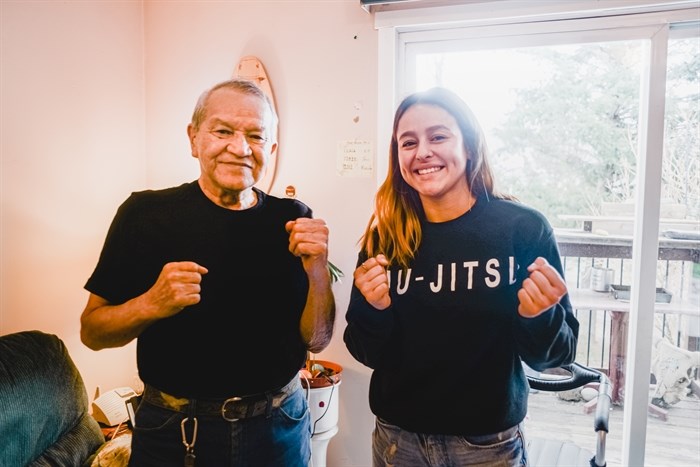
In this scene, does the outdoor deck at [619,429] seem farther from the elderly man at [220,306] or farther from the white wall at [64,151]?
the white wall at [64,151]

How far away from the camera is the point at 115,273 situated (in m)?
1.18

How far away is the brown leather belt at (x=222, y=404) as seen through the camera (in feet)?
3.78

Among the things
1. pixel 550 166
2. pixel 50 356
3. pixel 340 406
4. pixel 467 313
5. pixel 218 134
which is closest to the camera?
pixel 467 313

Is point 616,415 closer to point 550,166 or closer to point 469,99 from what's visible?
point 550,166

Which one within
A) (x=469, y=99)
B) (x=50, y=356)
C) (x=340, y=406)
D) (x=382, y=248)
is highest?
(x=469, y=99)

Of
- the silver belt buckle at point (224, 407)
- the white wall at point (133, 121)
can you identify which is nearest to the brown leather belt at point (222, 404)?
the silver belt buckle at point (224, 407)

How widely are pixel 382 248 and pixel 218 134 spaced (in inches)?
18.9

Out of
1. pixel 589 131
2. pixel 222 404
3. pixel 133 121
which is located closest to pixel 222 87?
pixel 222 404

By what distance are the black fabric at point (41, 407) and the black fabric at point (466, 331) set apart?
3.41 ft

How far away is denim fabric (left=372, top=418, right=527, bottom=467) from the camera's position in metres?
1.09

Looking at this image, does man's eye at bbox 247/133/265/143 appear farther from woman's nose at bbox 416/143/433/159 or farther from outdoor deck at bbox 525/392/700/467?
outdoor deck at bbox 525/392/700/467

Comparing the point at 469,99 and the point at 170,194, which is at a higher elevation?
the point at 469,99

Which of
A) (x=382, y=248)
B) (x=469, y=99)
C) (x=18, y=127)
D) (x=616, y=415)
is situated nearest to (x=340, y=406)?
(x=616, y=415)

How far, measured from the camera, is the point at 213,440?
1.15 m
